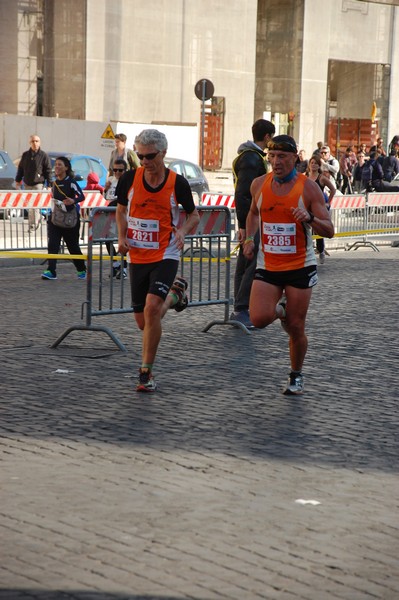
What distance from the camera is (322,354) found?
10.4 meters

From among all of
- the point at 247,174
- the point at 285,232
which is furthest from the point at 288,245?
the point at 247,174

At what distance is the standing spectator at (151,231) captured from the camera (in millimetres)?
8461

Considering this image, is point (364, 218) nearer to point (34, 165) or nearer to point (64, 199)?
point (34, 165)

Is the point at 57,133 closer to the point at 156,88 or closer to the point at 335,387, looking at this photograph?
the point at 156,88

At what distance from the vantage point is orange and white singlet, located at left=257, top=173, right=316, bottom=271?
8.38m

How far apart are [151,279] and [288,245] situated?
3.12ft

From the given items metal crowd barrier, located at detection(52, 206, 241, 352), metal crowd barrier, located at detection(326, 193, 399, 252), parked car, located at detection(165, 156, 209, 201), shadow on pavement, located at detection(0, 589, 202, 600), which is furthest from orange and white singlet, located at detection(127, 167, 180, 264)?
parked car, located at detection(165, 156, 209, 201)

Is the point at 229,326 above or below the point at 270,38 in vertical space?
below

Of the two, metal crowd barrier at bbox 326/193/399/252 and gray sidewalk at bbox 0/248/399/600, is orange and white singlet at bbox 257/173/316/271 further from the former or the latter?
metal crowd barrier at bbox 326/193/399/252

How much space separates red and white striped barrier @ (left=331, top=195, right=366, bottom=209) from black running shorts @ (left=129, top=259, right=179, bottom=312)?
567 inches

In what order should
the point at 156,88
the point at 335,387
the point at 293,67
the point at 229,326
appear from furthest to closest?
1. the point at 293,67
2. the point at 156,88
3. the point at 229,326
4. the point at 335,387

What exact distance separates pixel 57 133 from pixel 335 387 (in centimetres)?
3105

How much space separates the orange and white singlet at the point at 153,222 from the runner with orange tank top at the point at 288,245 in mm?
613

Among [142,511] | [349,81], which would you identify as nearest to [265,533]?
[142,511]
